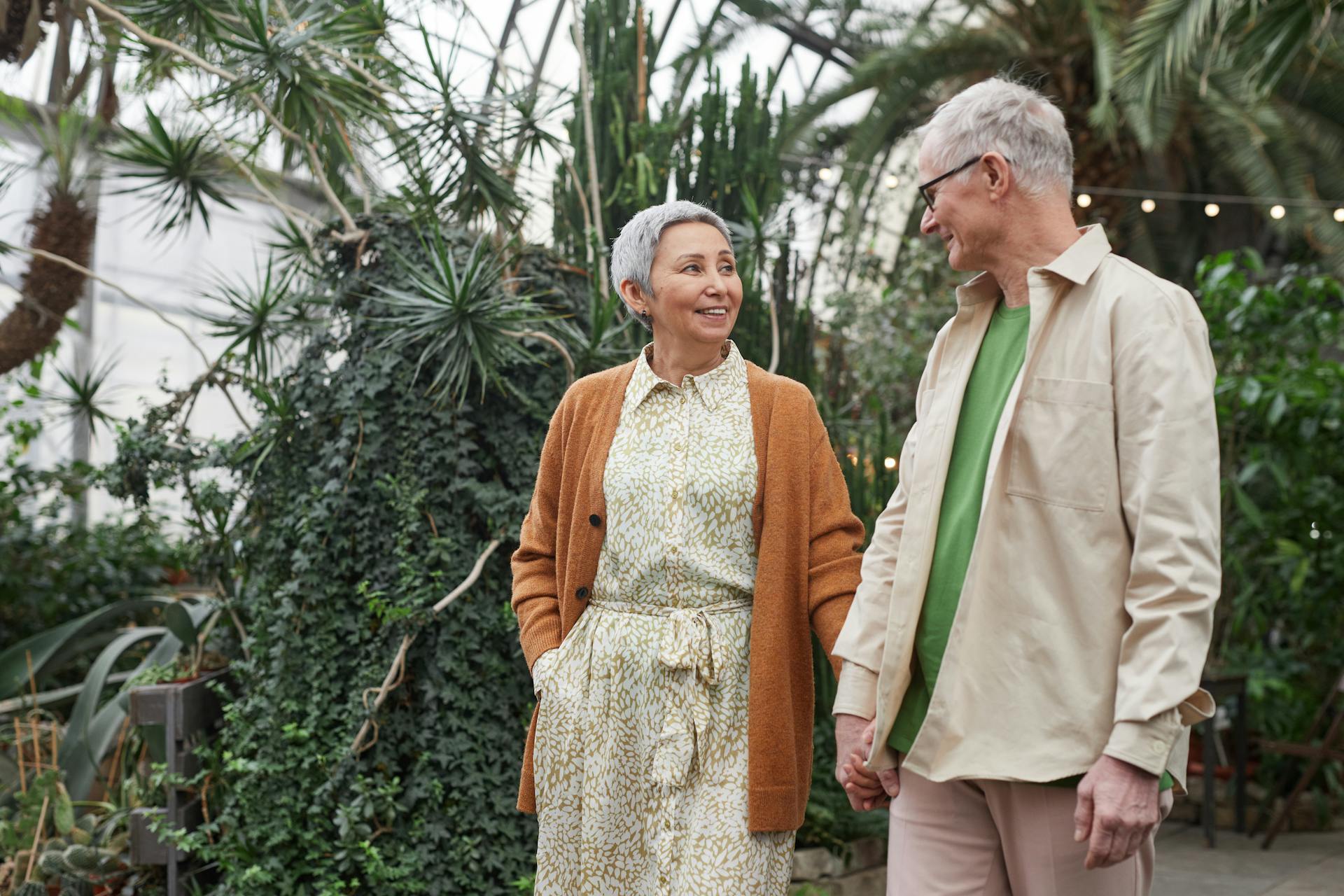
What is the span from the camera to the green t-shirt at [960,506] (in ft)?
5.70

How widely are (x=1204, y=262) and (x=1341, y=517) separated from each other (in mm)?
1328

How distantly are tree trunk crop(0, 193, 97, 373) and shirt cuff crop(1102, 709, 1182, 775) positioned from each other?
5.58 m

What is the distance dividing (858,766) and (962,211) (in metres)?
0.83

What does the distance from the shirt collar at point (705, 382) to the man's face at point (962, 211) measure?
55 centimetres

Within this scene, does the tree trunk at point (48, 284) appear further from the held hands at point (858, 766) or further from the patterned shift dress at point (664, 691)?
the held hands at point (858, 766)

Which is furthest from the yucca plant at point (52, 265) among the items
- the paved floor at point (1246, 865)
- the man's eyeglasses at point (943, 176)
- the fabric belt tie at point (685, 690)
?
the paved floor at point (1246, 865)

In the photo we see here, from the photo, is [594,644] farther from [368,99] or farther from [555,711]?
[368,99]

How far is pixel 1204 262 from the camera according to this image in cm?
595

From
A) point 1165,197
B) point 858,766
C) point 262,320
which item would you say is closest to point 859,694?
point 858,766

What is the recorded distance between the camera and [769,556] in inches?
83.4

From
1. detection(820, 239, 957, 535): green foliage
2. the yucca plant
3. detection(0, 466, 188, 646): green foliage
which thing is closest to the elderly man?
detection(820, 239, 957, 535): green foliage

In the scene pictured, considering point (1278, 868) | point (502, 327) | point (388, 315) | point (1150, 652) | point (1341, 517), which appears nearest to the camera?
point (1150, 652)

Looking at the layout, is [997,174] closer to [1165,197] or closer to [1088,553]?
[1088,553]

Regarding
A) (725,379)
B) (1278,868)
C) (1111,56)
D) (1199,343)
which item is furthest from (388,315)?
(1111,56)
